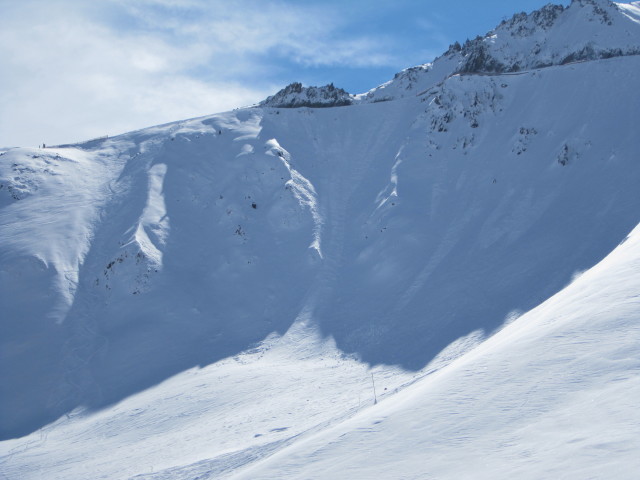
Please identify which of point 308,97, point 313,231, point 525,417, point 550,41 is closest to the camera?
point 525,417

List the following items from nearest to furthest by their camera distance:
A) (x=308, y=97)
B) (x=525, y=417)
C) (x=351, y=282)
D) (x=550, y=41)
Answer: (x=525, y=417), (x=351, y=282), (x=550, y=41), (x=308, y=97)

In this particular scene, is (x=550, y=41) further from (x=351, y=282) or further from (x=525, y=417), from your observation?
(x=525, y=417)

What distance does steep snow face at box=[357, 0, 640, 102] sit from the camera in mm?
40156

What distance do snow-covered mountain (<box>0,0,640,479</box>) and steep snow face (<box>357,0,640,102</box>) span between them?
0.19m

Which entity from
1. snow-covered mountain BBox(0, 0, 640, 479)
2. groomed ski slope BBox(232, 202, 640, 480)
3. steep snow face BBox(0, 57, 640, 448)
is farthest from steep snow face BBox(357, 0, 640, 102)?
groomed ski slope BBox(232, 202, 640, 480)

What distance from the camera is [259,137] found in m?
42.0

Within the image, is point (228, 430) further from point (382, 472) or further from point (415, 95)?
point (415, 95)

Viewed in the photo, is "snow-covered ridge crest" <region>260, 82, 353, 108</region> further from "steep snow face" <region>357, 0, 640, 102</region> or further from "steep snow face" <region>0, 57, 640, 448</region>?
"steep snow face" <region>0, 57, 640, 448</region>

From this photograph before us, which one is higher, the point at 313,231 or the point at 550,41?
the point at 550,41

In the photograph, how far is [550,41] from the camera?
4316 centimetres

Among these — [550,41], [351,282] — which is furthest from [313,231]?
[550,41]

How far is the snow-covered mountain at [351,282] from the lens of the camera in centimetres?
1105

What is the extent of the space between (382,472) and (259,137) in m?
34.3

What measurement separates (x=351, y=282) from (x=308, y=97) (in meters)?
23.6
